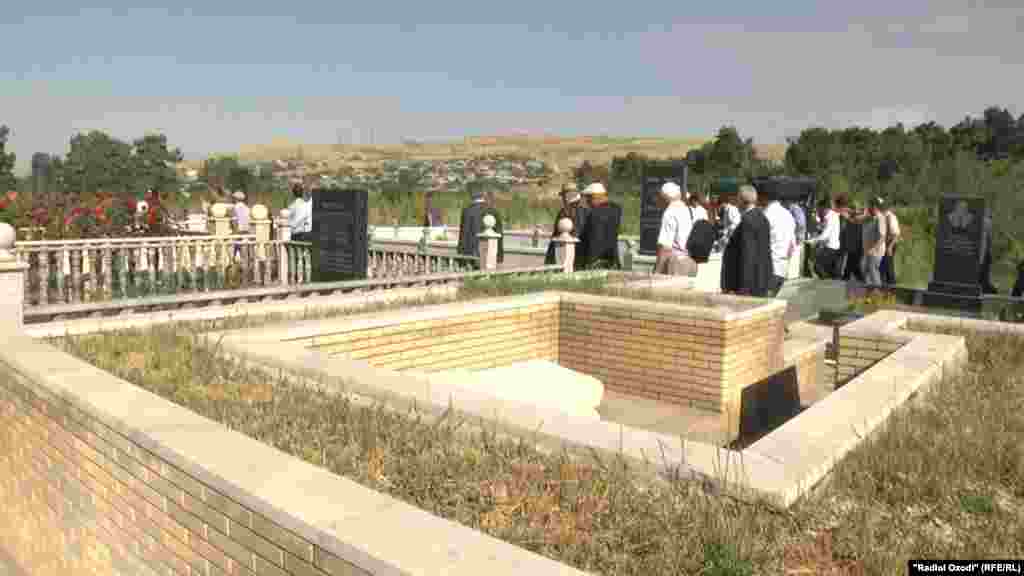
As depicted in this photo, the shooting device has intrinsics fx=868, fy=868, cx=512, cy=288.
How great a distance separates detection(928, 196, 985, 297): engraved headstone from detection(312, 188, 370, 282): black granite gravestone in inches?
409

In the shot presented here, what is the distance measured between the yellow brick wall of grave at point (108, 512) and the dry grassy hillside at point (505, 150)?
3712 inches

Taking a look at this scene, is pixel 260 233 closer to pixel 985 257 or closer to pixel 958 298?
pixel 958 298

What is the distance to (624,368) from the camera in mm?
8078

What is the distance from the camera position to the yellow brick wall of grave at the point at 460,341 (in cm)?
695

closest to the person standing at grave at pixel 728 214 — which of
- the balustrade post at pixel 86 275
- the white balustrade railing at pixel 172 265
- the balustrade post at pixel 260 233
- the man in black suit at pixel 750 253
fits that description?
the man in black suit at pixel 750 253

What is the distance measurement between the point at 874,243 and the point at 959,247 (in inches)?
61.1

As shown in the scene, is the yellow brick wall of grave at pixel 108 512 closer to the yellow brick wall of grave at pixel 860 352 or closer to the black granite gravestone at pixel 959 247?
the yellow brick wall of grave at pixel 860 352

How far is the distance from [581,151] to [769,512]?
370ft

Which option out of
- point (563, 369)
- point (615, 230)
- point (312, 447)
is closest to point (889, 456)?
point (312, 447)

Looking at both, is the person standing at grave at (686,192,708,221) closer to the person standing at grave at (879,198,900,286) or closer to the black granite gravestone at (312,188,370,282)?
the person standing at grave at (879,198,900,286)

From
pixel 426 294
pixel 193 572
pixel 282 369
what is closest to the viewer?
pixel 193 572

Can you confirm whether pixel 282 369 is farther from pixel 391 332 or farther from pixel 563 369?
pixel 563 369

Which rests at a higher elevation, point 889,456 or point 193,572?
point 889,456

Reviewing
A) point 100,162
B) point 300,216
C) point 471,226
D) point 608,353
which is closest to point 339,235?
point 471,226
